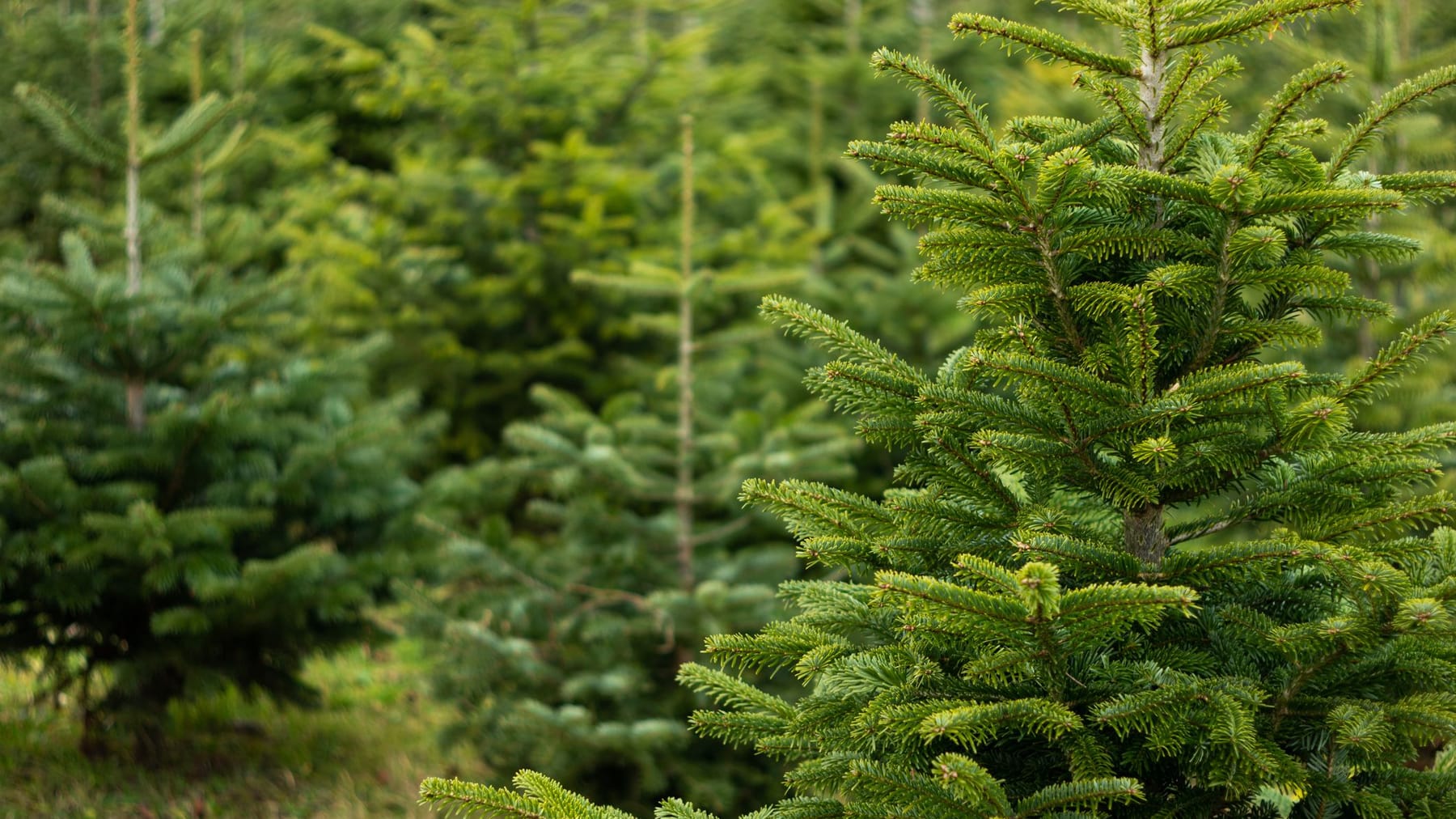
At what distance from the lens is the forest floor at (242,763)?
5.25 metres

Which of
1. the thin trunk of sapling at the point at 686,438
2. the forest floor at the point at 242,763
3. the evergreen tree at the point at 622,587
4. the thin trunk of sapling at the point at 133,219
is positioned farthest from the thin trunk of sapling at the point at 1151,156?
the thin trunk of sapling at the point at 133,219

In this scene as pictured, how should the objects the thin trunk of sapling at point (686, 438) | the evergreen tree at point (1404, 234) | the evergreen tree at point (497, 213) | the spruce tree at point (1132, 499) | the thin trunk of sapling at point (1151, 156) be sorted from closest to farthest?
1. the spruce tree at point (1132, 499)
2. the thin trunk of sapling at point (1151, 156)
3. the thin trunk of sapling at point (686, 438)
4. the evergreen tree at point (1404, 234)
5. the evergreen tree at point (497, 213)

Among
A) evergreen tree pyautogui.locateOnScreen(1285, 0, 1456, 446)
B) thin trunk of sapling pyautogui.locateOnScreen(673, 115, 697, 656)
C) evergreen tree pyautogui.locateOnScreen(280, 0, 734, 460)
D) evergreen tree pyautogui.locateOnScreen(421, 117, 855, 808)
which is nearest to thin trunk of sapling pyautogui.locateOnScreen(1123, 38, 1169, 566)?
evergreen tree pyautogui.locateOnScreen(421, 117, 855, 808)

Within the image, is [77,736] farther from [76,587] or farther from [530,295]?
[530,295]

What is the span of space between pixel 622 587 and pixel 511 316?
11.1ft

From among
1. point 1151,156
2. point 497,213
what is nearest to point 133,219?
point 497,213

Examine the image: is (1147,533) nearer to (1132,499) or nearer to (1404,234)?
(1132,499)

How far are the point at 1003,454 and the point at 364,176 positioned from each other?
800cm

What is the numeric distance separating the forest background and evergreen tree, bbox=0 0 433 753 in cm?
5

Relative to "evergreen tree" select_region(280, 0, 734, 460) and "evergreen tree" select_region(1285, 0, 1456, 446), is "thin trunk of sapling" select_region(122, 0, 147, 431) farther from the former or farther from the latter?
"evergreen tree" select_region(1285, 0, 1456, 446)

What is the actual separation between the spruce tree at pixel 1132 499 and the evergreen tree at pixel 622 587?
3017mm

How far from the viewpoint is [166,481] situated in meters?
5.47

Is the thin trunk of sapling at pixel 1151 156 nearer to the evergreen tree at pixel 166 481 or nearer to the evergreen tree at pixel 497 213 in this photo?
the evergreen tree at pixel 166 481

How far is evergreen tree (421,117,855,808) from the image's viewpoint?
5.66 metres
